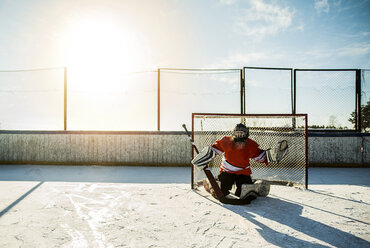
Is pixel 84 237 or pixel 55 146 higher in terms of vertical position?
pixel 55 146

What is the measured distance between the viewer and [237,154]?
13.9 feet

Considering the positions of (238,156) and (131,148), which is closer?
(238,156)

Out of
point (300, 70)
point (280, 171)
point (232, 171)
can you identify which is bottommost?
point (280, 171)

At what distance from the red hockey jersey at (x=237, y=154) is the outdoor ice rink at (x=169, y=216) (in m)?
0.69

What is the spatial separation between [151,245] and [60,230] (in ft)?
4.01

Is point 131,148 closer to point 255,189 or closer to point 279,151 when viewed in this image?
point 255,189

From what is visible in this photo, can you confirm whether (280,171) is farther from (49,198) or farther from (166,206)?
(49,198)

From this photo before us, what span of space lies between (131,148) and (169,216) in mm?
5001

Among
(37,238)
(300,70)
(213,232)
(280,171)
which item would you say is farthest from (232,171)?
(300,70)

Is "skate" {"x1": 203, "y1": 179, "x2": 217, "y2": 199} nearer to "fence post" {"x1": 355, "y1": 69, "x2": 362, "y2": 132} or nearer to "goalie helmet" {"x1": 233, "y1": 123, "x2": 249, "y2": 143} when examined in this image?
"goalie helmet" {"x1": 233, "y1": 123, "x2": 249, "y2": 143}

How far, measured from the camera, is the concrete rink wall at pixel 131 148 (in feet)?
25.3

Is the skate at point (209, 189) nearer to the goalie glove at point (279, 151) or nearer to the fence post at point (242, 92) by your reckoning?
the goalie glove at point (279, 151)

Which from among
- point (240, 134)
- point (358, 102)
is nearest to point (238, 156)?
point (240, 134)

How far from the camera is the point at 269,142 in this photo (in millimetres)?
7074
